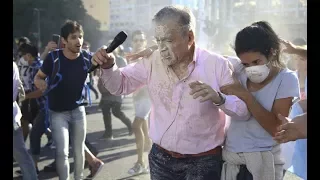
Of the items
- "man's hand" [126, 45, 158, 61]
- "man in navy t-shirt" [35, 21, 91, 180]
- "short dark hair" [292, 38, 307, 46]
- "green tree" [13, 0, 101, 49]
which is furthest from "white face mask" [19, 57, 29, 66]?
"short dark hair" [292, 38, 307, 46]

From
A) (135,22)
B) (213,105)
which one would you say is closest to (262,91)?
(213,105)

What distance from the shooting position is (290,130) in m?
1.98

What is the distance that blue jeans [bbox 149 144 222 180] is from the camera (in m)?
2.21

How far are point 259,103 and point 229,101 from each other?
0.55 ft

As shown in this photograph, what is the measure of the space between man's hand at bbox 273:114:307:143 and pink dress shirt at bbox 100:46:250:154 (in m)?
0.18

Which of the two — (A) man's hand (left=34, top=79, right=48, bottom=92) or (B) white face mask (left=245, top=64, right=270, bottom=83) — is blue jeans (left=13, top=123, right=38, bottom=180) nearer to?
(A) man's hand (left=34, top=79, right=48, bottom=92)

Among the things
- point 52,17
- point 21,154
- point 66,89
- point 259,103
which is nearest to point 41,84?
point 66,89

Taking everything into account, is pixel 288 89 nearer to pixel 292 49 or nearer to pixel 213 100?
pixel 213 100

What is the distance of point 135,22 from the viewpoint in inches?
148

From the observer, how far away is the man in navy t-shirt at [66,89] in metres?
3.62

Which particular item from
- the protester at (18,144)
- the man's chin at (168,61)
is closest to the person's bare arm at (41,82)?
the protester at (18,144)

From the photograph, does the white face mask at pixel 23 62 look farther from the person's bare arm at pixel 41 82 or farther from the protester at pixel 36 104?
the person's bare arm at pixel 41 82
